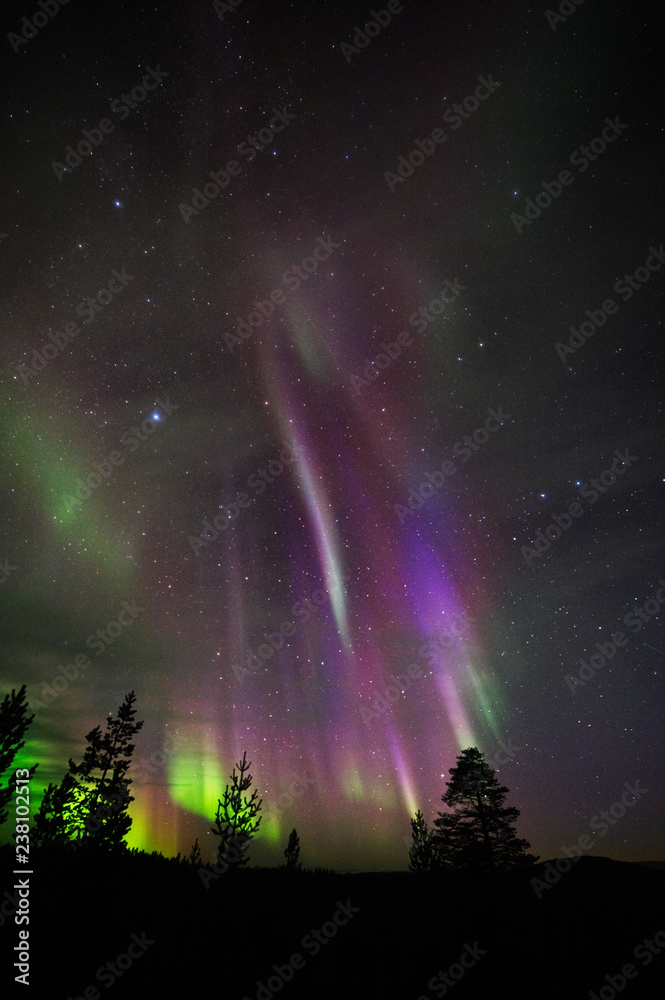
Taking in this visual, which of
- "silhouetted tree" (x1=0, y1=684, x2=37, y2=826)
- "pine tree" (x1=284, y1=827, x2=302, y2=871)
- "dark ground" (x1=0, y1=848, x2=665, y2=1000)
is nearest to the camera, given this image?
"dark ground" (x1=0, y1=848, x2=665, y2=1000)

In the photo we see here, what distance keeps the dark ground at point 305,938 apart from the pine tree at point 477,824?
17063 millimetres

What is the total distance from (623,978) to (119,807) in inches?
1148

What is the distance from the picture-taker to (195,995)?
4.61 metres

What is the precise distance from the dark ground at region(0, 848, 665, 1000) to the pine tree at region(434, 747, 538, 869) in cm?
1706

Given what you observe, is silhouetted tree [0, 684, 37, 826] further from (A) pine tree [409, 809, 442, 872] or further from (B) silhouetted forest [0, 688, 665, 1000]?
(A) pine tree [409, 809, 442, 872]

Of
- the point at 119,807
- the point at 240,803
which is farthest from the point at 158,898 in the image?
the point at 240,803

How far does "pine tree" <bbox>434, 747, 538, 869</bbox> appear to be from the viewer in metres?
23.6

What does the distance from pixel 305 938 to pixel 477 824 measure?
2358 centimetres

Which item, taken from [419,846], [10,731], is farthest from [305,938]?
[419,846]

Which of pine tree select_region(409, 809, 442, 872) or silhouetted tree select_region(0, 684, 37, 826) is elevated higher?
silhouetted tree select_region(0, 684, 37, 826)

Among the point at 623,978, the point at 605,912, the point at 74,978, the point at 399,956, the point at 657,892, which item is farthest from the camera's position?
the point at 657,892

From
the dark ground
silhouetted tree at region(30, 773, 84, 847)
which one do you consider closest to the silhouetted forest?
the dark ground

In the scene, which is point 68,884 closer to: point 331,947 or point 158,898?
point 158,898

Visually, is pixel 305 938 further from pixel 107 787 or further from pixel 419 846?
pixel 419 846
